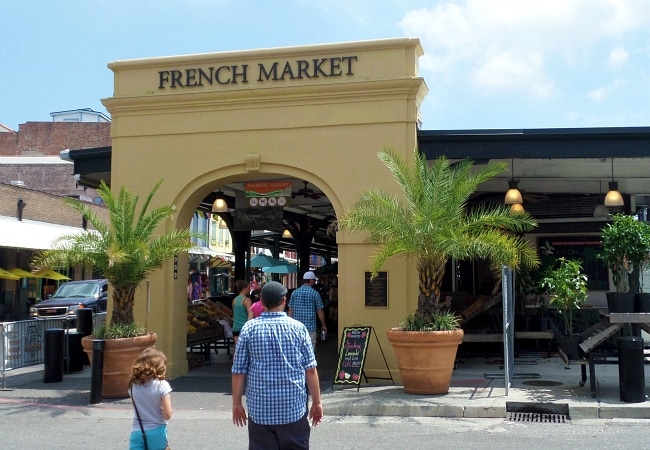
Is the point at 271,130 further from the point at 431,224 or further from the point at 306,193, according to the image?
the point at 306,193

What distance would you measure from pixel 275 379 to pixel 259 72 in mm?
8963

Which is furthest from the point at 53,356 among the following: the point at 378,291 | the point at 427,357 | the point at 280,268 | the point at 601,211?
the point at 280,268

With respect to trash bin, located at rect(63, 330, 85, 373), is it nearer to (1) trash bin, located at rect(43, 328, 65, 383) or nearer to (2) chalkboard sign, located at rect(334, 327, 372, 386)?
(1) trash bin, located at rect(43, 328, 65, 383)

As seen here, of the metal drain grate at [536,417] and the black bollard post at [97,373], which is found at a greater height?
the black bollard post at [97,373]

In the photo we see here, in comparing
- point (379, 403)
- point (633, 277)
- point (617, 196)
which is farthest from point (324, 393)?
point (617, 196)

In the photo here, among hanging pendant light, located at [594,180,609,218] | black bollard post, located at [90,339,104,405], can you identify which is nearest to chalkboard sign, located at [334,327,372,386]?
black bollard post, located at [90,339,104,405]

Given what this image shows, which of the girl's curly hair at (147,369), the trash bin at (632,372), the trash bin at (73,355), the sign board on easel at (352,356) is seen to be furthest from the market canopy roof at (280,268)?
the girl's curly hair at (147,369)

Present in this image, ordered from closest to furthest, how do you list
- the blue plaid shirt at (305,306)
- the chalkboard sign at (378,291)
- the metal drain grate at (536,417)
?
the metal drain grate at (536,417)
the blue plaid shirt at (305,306)
the chalkboard sign at (378,291)

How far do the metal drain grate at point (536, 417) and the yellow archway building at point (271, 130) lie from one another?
2.80m

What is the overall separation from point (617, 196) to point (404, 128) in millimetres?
5432

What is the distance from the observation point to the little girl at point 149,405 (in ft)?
16.8

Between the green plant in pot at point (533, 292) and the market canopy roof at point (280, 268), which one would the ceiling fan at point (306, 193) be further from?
the market canopy roof at point (280, 268)

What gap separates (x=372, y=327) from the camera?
1170 centimetres

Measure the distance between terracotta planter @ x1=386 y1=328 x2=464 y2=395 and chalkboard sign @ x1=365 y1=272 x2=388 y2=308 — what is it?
1.40m
